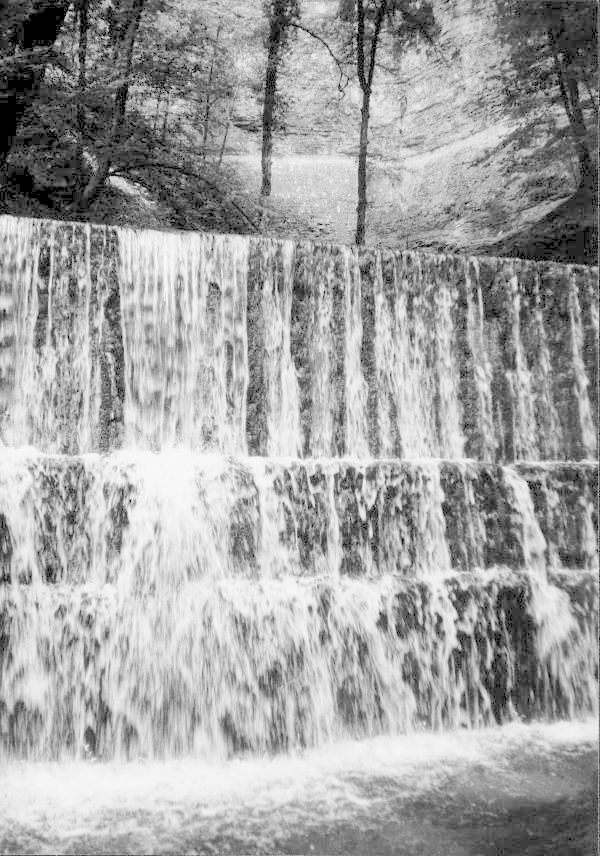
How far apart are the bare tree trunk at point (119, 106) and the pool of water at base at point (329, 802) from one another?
7.37 m

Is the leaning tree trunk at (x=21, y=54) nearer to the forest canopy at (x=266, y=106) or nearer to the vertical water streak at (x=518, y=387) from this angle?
the forest canopy at (x=266, y=106)

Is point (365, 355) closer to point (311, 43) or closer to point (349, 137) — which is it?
point (311, 43)

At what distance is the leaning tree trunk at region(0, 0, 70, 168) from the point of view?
781cm

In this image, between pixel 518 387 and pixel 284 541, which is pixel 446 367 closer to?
pixel 518 387

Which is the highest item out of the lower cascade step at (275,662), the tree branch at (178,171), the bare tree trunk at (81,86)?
the bare tree trunk at (81,86)

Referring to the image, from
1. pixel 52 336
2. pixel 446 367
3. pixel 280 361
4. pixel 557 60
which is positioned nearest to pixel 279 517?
pixel 280 361

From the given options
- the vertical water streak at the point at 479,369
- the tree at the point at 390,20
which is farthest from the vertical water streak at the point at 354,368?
the tree at the point at 390,20

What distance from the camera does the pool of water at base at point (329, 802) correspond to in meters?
2.83

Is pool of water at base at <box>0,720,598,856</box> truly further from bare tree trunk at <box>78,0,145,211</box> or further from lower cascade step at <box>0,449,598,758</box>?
bare tree trunk at <box>78,0,145,211</box>

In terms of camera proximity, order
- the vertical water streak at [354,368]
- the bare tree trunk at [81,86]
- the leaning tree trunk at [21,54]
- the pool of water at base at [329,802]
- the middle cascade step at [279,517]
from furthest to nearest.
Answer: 1. the bare tree trunk at [81,86]
2. the leaning tree trunk at [21,54]
3. the vertical water streak at [354,368]
4. the middle cascade step at [279,517]
5. the pool of water at base at [329,802]

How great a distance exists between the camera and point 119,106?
30.5ft

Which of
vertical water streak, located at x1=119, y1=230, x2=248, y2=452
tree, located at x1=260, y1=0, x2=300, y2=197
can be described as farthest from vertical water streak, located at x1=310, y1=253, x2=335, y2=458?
tree, located at x1=260, y1=0, x2=300, y2=197

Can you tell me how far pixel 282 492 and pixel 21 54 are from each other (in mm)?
5551

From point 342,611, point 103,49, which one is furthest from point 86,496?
point 103,49
